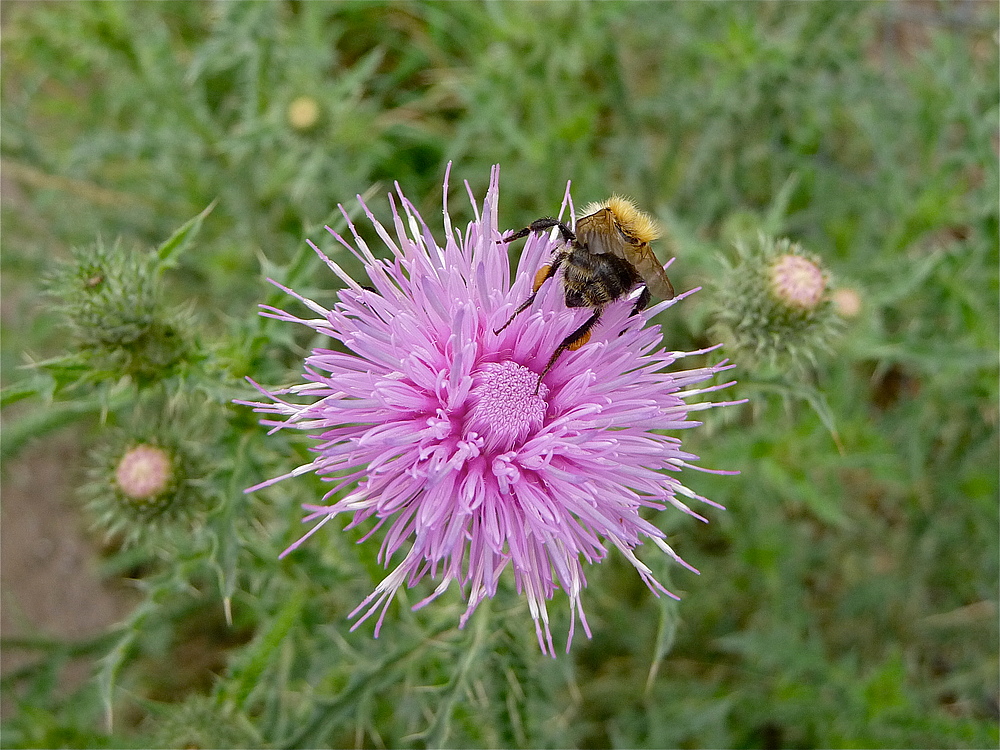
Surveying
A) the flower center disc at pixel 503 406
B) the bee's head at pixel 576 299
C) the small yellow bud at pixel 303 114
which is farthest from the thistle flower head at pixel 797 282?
the small yellow bud at pixel 303 114

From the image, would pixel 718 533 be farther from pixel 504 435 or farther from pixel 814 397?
pixel 504 435

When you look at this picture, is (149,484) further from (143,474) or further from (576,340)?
(576,340)

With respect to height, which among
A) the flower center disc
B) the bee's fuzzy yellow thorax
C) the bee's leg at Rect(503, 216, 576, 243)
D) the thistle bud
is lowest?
the flower center disc

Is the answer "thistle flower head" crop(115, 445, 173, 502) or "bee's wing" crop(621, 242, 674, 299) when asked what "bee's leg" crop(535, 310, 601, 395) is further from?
"thistle flower head" crop(115, 445, 173, 502)

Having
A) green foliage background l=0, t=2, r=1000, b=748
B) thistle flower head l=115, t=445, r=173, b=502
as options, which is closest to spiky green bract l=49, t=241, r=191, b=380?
green foliage background l=0, t=2, r=1000, b=748

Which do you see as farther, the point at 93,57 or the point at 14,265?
the point at 14,265

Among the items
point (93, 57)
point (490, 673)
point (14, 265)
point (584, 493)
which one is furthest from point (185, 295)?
point (584, 493)
